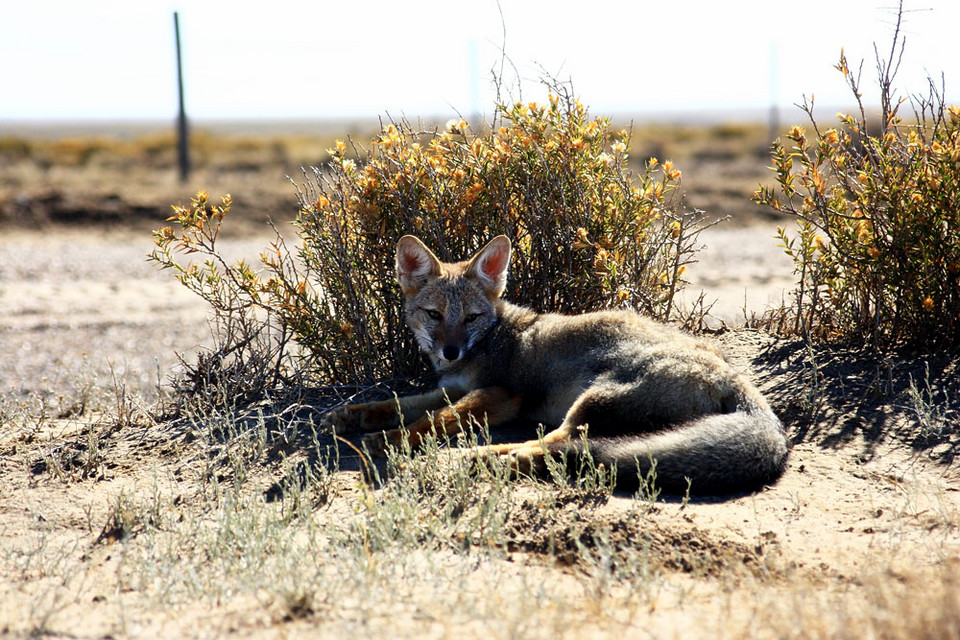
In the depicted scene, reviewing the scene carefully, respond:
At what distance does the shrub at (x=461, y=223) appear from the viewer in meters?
5.93

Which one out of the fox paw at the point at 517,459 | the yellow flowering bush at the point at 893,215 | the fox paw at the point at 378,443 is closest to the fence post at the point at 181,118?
the yellow flowering bush at the point at 893,215

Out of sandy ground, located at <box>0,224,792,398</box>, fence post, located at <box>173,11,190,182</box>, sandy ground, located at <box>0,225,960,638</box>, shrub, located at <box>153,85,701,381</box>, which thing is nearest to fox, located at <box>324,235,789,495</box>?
sandy ground, located at <box>0,225,960,638</box>

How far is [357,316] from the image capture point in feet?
19.4

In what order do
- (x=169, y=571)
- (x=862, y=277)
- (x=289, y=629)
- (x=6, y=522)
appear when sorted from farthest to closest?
(x=862, y=277), (x=6, y=522), (x=169, y=571), (x=289, y=629)

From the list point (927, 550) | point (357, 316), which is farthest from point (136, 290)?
point (927, 550)

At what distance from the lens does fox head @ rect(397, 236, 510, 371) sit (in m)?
5.39

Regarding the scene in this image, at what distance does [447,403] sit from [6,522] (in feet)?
7.84

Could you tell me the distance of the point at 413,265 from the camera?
5.55 meters

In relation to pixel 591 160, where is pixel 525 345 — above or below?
below

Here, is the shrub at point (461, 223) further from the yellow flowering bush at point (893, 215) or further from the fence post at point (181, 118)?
the fence post at point (181, 118)

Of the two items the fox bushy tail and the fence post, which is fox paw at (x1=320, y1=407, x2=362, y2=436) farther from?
the fence post

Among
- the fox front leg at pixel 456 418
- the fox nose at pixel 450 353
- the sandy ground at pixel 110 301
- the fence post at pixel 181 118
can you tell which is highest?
the fence post at pixel 181 118

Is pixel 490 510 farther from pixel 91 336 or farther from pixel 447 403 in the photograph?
pixel 91 336

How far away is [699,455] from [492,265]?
6.22 feet
